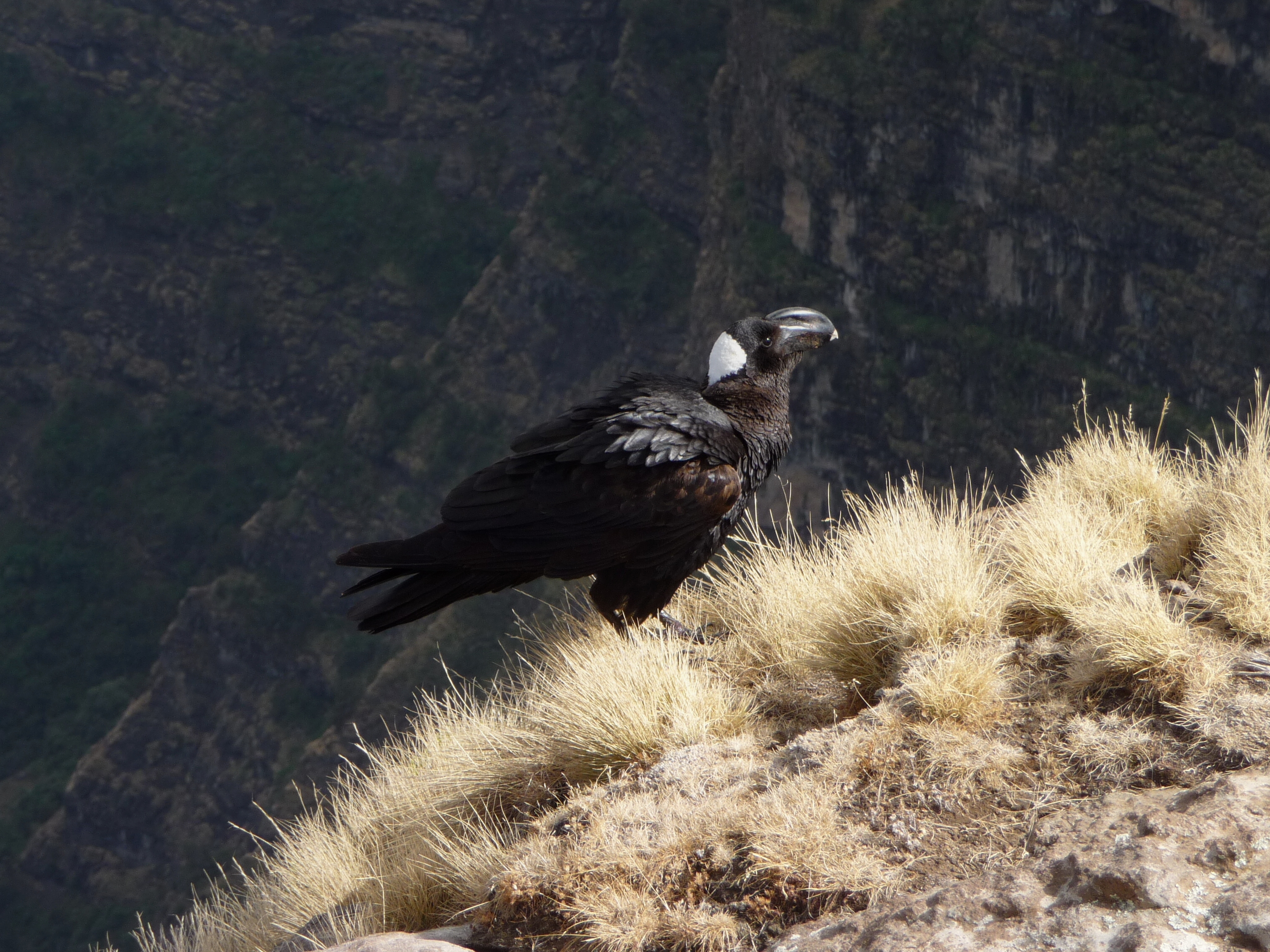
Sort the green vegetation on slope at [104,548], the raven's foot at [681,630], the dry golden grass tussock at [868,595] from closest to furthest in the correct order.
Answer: the dry golden grass tussock at [868,595] < the raven's foot at [681,630] < the green vegetation on slope at [104,548]

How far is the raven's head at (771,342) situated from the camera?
5277 mm

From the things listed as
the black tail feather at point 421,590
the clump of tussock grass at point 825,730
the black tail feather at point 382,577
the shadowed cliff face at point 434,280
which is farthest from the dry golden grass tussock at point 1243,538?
the shadowed cliff face at point 434,280

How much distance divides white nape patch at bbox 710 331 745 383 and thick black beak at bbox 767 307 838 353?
0.59ft

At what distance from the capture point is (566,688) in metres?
4.27

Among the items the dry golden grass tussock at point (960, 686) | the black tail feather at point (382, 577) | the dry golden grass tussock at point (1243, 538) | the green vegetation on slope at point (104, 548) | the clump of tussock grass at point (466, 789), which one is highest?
the black tail feather at point (382, 577)

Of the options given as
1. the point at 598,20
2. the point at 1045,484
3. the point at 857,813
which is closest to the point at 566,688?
the point at 857,813

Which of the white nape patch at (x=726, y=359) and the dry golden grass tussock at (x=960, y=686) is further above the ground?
the white nape patch at (x=726, y=359)

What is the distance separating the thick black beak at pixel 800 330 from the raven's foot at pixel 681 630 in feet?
4.12

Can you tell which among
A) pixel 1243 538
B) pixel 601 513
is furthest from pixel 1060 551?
pixel 601 513

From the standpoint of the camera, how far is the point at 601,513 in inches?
188

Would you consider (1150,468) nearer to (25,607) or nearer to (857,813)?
(857,813)

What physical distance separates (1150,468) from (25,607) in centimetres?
Result: 8103

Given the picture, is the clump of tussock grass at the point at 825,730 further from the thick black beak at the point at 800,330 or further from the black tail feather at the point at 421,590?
the thick black beak at the point at 800,330

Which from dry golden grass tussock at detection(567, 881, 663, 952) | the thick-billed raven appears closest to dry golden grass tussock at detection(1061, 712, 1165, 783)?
dry golden grass tussock at detection(567, 881, 663, 952)
